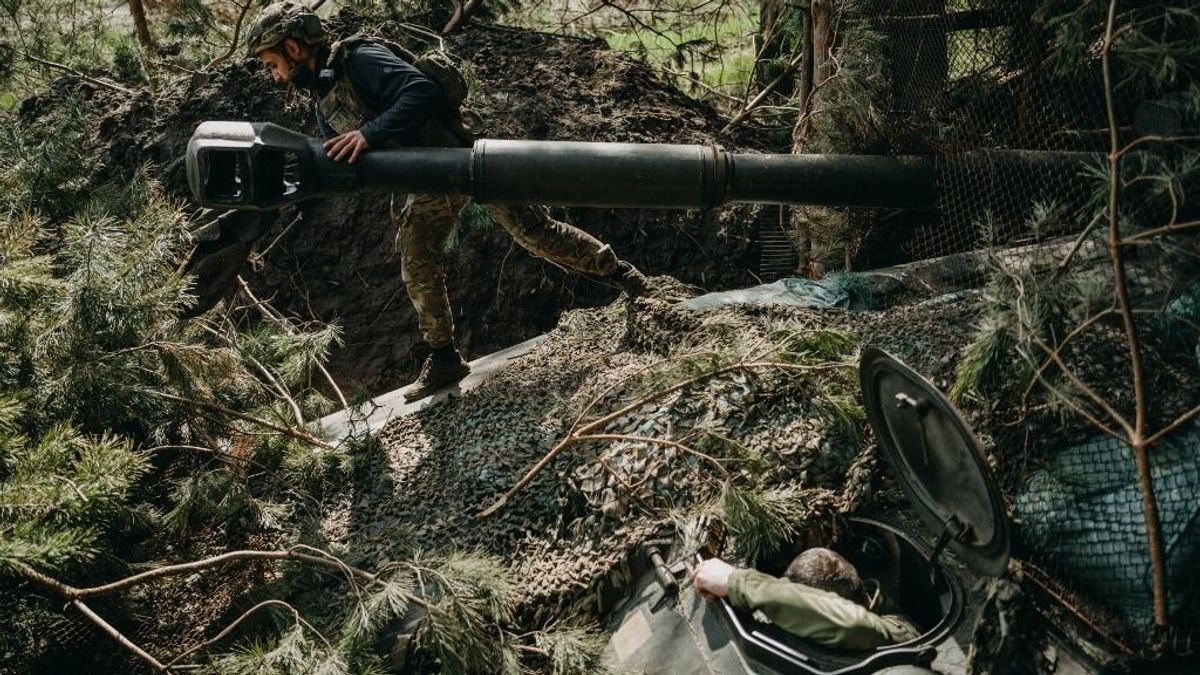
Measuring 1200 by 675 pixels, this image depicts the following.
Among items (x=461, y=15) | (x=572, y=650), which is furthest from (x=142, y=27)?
(x=572, y=650)

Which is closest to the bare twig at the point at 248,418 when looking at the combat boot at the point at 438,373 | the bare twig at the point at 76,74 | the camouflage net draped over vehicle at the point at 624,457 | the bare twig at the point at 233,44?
the camouflage net draped over vehicle at the point at 624,457

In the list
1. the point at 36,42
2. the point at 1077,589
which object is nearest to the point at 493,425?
the point at 1077,589

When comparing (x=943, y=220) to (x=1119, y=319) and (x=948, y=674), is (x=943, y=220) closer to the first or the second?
(x=1119, y=319)

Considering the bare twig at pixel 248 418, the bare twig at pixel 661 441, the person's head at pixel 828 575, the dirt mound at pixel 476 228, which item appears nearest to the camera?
the person's head at pixel 828 575

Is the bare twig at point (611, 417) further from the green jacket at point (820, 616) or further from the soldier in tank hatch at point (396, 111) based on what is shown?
the soldier in tank hatch at point (396, 111)

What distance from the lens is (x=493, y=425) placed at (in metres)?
4.84

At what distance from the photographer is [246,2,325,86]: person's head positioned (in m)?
4.35

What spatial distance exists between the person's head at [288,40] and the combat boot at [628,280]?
1841mm

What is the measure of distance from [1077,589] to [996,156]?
194 centimetres

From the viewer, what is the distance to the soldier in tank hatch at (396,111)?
4359mm

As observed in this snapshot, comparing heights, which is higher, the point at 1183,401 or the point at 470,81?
the point at 470,81

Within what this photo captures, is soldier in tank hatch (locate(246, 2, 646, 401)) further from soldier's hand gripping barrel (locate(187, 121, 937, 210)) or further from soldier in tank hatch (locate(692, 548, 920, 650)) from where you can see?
soldier in tank hatch (locate(692, 548, 920, 650))

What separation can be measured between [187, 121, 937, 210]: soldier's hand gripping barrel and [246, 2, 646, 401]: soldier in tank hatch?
154 mm

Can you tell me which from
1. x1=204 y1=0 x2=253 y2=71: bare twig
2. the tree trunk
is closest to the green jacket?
x1=204 y1=0 x2=253 y2=71: bare twig
